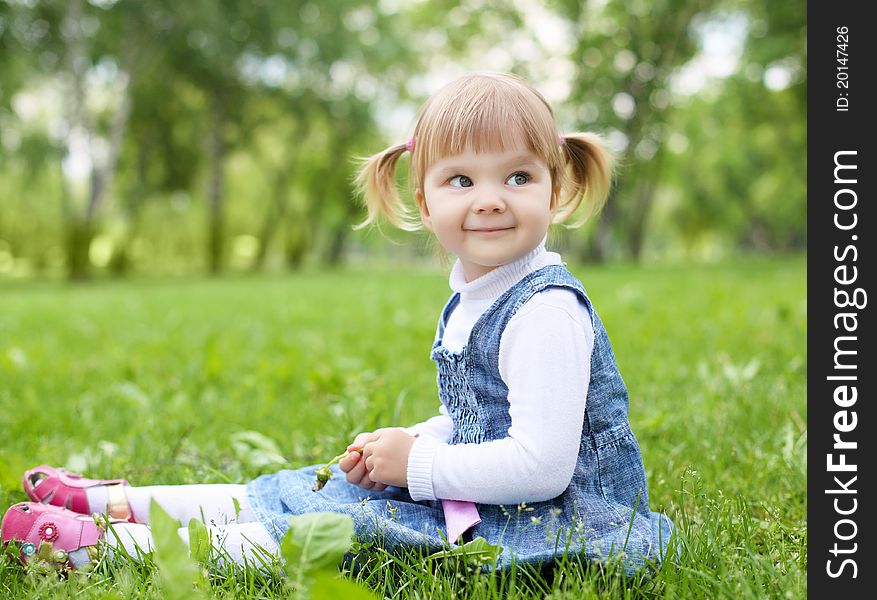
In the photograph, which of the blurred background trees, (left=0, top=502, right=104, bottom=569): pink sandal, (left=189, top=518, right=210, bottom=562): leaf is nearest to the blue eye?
(left=189, top=518, right=210, bottom=562): leaf

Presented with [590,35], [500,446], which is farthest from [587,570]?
[590,35]

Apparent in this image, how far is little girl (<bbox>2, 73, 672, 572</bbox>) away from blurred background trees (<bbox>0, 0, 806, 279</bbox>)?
13.6 meters

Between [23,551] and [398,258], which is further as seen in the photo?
[398,258]

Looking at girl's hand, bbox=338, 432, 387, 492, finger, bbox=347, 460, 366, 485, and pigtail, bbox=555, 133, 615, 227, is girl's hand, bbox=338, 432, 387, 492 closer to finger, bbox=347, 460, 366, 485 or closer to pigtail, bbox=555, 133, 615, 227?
finger, bbox=347, 460, 366, 485

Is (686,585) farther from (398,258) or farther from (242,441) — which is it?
(398,258)

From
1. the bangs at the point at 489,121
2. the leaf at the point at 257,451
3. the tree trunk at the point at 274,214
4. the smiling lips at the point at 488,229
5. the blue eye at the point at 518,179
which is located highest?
the tree trunk at the point at 274,214

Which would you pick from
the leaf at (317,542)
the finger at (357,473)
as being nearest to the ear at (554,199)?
the finger at (357,473)

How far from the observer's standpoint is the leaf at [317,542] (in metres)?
1.53

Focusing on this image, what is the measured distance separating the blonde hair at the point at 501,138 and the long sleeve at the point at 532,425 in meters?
0.34

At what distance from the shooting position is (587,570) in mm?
1632

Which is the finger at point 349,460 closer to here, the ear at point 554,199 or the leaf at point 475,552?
the leaf at point 475,552

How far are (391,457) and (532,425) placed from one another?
34 centimetres

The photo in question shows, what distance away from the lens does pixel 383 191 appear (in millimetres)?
2188

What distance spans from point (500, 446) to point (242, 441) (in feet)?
5.24
